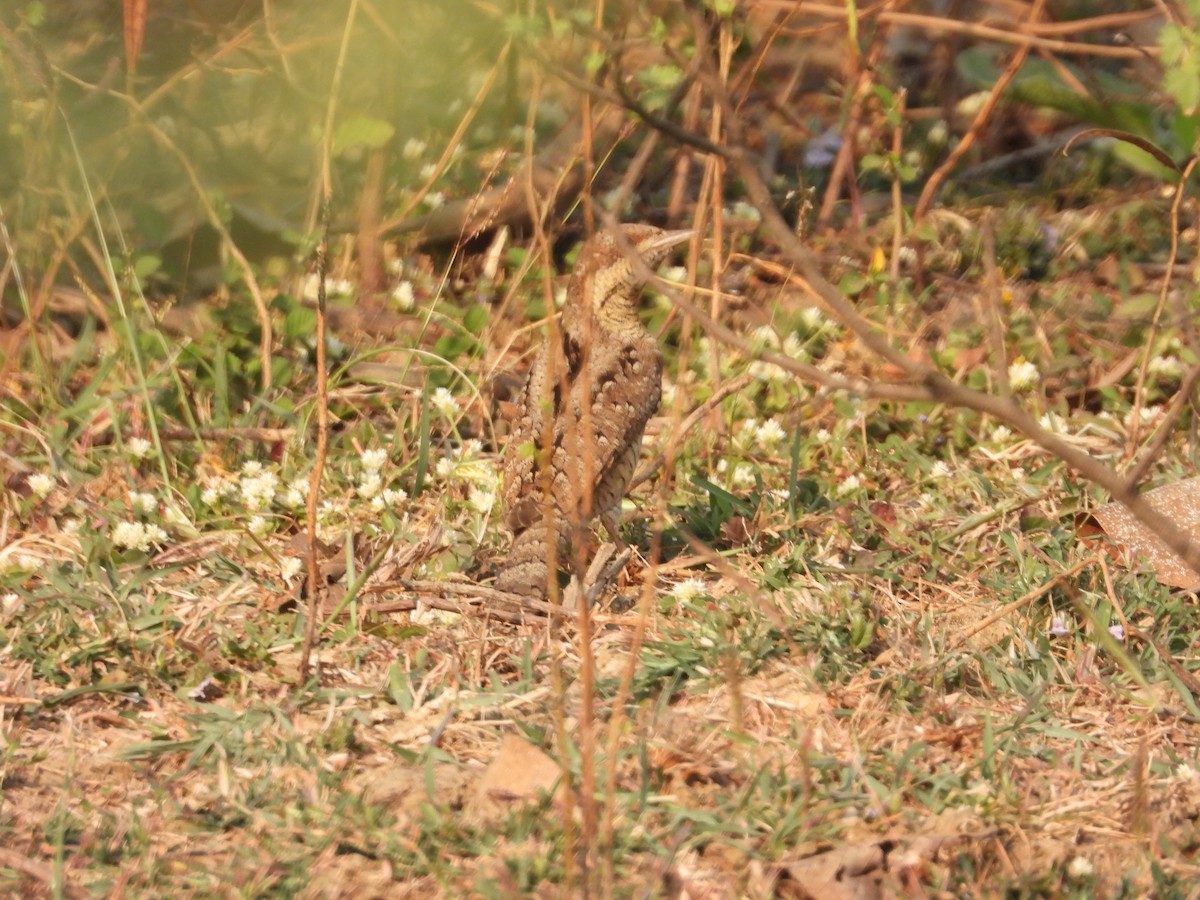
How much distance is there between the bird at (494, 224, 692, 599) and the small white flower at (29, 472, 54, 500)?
1.46 meters

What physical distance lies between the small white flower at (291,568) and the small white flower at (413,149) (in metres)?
2.69

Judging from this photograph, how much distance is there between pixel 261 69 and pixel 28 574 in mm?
2287

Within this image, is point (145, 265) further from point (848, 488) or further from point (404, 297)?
point (848, 488)

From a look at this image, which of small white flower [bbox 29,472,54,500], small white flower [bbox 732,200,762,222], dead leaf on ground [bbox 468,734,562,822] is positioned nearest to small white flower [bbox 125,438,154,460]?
small white flower [bbox 29,472,54,500]

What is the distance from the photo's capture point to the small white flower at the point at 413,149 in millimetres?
6320

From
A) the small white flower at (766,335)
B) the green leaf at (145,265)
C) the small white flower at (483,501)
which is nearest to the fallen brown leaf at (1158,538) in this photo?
the small white flower at (766,335)

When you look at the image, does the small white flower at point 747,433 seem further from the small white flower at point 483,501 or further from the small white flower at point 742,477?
the small white flower at point 483,501

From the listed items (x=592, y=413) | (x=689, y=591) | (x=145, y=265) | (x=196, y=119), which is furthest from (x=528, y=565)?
(x=196, y=119)

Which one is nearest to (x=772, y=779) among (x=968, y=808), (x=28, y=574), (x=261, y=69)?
(x=968, y=808)

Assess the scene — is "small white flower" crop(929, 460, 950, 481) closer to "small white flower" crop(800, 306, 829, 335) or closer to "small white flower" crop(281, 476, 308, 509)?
"small white flower" crop(800, 306, 829, 335)

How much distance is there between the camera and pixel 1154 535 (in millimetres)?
4309

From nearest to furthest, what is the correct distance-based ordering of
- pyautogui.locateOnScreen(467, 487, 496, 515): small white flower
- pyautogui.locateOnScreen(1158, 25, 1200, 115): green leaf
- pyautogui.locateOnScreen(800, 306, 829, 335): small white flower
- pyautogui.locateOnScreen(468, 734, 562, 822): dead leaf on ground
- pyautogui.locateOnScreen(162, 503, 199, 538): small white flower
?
1. pyautogui.locateOnScreen(1158, 25, 1200, 115): green leaf
2. pyautogui.locateOnScreen(468, 734, 562, 822): dead leaf on ground
3. pyautogui.locateOnScreen(162, 503, 199, 538): small white flower
4. pyautogui.locateOnScreen(467, 487, 496, 515): small white flower
5. pyautogui.locateOnScreen(800, 306, 829, 335): small white flower

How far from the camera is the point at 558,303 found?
5.97m

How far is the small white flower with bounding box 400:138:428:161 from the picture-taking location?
6.32 m
